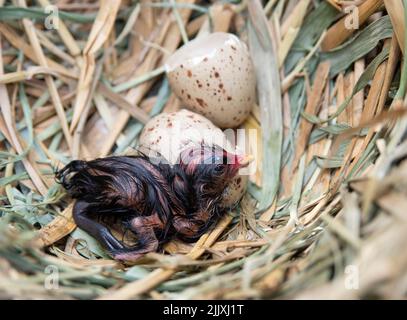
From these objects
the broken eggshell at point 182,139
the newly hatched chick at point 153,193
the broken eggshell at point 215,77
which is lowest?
the newly hatched chick at point 153,193

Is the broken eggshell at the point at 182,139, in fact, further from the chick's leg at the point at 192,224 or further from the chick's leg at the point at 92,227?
the chick's leg at the point at 92,227

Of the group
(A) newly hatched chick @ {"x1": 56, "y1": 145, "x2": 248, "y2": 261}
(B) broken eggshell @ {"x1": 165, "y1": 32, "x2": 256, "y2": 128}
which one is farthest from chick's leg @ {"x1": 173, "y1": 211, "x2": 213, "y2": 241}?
(B) broken eggshell @ {"x1": 165, "y1": 32, "x2": 256, "y2": 128}

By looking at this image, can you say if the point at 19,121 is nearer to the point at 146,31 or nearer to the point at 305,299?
the point at 146,31

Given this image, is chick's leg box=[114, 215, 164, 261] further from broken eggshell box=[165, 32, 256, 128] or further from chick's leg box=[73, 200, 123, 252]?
broken eggshell box=[165, 32, 256, 128]

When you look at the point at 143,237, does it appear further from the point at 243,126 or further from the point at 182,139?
the point at 243,126

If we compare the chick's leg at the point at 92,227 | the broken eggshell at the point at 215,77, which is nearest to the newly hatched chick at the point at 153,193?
the chick's leg at the point at 92,227

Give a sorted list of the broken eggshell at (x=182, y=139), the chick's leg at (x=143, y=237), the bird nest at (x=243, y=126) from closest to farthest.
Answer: the bird nest at (x=243, y=126) < the chick's leg at (x=143, y=237) < the broken eggshell at (x=182, y=139)

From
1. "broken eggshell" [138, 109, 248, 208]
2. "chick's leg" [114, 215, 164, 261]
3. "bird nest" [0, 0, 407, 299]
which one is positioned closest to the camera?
"bird nest" [0, 0, 407, 299]
